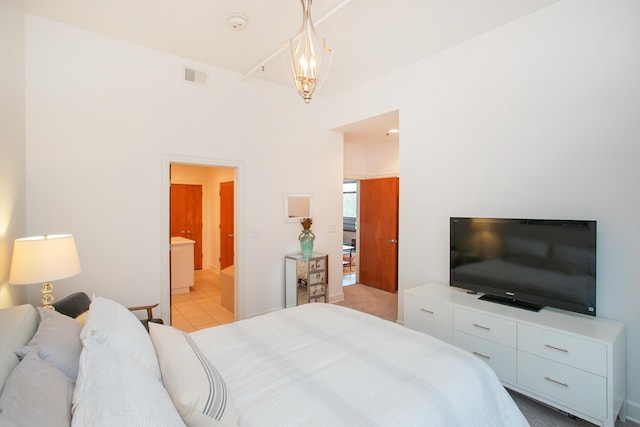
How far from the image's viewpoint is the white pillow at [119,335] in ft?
4.33

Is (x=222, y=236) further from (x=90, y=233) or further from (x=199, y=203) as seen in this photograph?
(x=90, y=233)

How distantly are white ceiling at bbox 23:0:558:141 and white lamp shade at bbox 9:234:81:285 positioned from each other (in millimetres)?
2041

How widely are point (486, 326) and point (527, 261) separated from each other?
0.64 metres

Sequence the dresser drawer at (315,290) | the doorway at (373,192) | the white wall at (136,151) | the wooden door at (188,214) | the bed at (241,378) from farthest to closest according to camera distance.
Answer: the wooden door at (188,214)
the doorway at (373,192)
the dresser drawer at (315,290)
the white wall at (136,151)
the bed at (241,378)

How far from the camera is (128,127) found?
3.16 meters

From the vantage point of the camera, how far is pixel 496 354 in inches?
95.1

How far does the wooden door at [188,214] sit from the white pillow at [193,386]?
5.58 m

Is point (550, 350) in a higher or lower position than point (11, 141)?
lower

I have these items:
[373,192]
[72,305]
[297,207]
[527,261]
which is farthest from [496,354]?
[373,192]

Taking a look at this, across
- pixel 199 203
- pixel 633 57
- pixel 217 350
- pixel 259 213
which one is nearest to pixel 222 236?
pixel 199 203

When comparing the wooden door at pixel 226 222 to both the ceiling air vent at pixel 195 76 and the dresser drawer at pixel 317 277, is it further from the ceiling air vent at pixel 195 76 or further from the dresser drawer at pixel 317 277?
the ceiling air vent at pixel 195 76

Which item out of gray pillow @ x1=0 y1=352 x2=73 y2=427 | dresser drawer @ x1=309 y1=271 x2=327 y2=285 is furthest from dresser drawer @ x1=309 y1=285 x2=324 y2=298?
gray pillow @ x1=0 y1=352 x2=73 y2=427

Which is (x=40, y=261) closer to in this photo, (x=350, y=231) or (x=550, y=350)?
(x=550, y=350)

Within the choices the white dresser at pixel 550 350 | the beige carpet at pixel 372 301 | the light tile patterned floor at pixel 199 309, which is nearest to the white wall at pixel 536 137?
the white dresser at pixel 550 350
